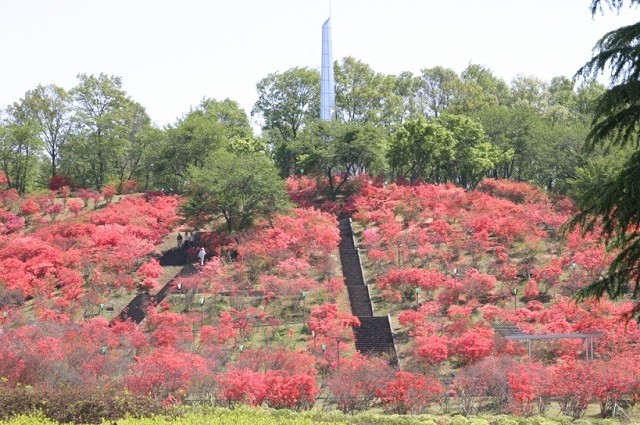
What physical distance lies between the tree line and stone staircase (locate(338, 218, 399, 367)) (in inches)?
324

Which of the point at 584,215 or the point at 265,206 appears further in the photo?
the point at 265,206

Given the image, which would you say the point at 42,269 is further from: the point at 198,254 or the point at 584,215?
the point at 584,215

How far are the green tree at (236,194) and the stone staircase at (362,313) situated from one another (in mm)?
3798

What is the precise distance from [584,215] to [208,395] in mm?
15316

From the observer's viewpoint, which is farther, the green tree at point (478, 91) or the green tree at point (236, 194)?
the green tree at point (478, 91)

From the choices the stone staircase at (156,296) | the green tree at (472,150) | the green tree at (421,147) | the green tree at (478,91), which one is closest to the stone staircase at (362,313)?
the stone staircase at (156,296)

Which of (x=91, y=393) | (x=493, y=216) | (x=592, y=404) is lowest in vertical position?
(x=592, y=404)

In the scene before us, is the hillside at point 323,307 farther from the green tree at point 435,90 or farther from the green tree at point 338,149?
the green tree at point 435,90

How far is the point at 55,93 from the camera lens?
56500 mm

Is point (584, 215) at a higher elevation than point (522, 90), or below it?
below

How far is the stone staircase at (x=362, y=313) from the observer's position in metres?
30.2

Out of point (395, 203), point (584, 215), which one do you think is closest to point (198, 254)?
point (395, 203)

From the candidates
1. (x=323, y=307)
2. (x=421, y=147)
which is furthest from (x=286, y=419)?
(x=421, y=147)

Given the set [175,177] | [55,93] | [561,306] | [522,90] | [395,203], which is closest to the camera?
[561,306]
